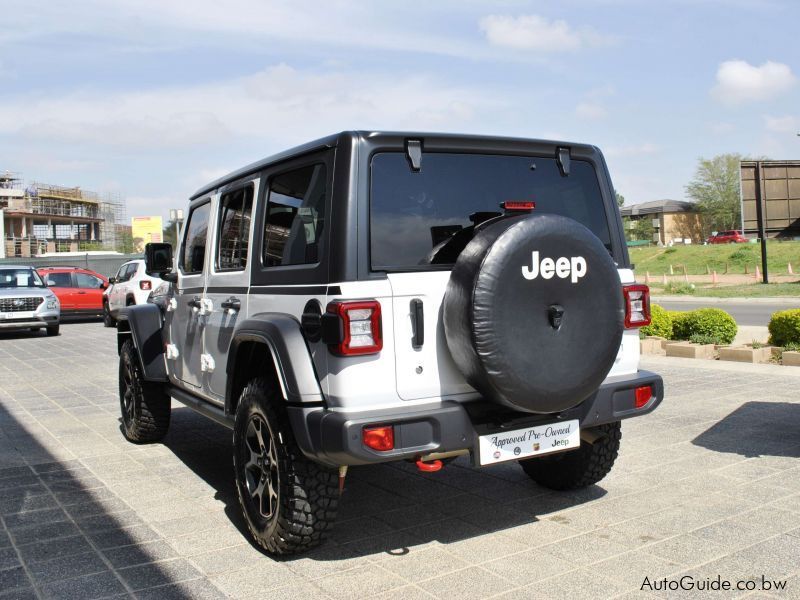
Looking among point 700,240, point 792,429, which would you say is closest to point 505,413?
point 792,429

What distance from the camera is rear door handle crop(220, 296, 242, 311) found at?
4.64 metres

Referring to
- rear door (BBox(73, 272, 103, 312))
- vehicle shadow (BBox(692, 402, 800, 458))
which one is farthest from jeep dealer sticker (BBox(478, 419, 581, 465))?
rear door (BBox(73, 272, 103, 312))

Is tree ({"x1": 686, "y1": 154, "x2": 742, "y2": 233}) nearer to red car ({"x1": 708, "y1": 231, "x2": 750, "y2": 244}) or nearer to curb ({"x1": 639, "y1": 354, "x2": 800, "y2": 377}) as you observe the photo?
red car ({"x1": 708, "y1": 231, "x2": 750, "y2": 244})

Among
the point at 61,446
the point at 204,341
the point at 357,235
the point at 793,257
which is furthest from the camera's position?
the point at 793,257

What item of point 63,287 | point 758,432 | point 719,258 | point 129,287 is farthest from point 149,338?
point 719,258

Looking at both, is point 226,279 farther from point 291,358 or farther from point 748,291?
point 748,291

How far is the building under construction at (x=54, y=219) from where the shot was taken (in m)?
122

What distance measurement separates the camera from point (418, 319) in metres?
3.71

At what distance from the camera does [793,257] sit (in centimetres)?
4334

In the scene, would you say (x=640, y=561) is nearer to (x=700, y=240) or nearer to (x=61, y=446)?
(x=61, y=446)

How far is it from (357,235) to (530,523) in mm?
1971

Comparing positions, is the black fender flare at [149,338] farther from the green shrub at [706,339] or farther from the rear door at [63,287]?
the rear door at [63,287]

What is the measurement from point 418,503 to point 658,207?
115m

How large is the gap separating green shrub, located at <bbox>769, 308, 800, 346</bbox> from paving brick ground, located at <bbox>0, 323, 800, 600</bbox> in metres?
3.42
